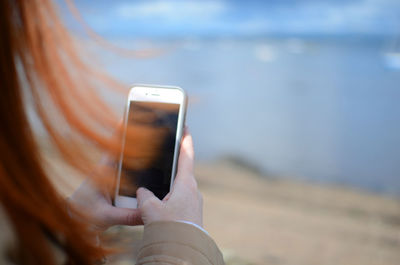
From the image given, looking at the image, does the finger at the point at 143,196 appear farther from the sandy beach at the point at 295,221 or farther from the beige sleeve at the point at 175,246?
the sandy beach at the point at 295,221


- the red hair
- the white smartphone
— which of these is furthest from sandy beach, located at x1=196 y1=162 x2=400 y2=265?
the red hair

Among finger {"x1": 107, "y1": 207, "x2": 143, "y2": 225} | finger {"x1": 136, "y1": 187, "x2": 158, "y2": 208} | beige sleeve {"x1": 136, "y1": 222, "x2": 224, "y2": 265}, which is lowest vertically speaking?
finger {"x1": 107, "y1": 207, "x2": 143, "y2": 225}

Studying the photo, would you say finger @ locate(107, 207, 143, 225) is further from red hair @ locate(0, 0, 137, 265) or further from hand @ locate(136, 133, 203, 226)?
red hair @ locate(0, 0, 137, 265)

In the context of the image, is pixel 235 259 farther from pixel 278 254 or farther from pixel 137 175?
pixel 137 175

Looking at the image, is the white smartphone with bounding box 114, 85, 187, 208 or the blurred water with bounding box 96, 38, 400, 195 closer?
the white smartphone with bounding box 114, 85, 187, 208

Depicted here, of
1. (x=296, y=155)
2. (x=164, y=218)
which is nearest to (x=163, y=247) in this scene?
(x=164, y=218)

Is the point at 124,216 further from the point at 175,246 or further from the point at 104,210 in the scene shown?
the point at 175,246

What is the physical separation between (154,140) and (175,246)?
0.78 feet

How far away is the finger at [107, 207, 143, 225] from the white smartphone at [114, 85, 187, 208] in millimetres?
58

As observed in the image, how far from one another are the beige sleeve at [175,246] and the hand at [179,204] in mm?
27

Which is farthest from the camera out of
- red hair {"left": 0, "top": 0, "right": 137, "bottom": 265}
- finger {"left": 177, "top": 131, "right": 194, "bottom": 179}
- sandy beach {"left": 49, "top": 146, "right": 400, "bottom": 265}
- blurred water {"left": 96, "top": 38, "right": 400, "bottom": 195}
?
blurred water {"left": 96, "top": 38, "right": 400, "bottom": 195}

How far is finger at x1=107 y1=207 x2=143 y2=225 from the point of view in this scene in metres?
1.01

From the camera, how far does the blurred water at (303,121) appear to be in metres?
6.73

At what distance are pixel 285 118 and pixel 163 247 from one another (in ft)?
31.6
